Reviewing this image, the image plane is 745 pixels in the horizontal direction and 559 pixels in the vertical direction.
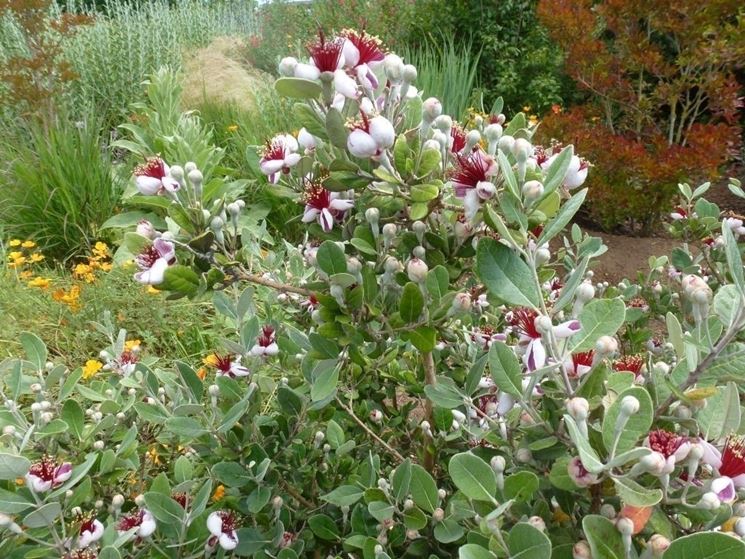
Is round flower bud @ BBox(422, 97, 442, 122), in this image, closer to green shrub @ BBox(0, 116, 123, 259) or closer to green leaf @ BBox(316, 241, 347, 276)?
green leaf @ BBox(316, 241, 347, 276)

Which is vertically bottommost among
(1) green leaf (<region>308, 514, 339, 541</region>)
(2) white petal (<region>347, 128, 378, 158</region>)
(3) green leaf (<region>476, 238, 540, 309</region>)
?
(1) green leaf (<region>308, 514, 339, 541</region>)

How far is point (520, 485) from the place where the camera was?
0.56 metres

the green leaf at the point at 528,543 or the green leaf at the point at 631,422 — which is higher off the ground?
the green leaf at the point at 631,422

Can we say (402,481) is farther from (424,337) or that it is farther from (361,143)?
(361,143)

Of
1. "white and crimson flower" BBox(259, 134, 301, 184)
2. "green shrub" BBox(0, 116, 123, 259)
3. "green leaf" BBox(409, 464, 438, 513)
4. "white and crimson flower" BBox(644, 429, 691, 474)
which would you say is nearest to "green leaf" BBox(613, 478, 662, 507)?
"white and crimson flower" BBox(644, 429, 691, 474)

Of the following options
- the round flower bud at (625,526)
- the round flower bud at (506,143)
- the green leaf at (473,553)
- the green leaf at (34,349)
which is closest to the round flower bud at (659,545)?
the round flower bud at (625,526)

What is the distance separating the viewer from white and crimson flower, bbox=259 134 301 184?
0.82 meters

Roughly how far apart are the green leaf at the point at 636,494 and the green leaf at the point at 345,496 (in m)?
0.41

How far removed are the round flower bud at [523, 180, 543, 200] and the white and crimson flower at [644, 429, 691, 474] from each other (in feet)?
0.79

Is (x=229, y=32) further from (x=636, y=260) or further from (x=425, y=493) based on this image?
(x=425, y=493)

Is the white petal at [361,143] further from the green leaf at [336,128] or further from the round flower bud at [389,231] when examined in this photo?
the round flower bud at [389,231]

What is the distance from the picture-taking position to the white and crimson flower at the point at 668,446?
0.49m

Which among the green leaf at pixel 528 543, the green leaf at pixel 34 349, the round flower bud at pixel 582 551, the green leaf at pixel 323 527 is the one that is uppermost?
the green leaf at pixel 528 543

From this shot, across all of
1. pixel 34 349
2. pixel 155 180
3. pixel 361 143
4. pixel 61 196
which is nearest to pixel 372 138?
pixel 361 143
